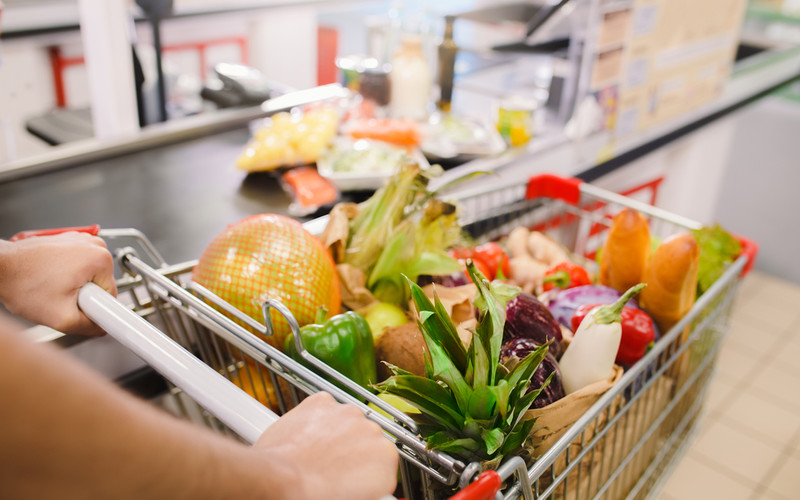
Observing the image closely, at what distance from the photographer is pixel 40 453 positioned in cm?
40

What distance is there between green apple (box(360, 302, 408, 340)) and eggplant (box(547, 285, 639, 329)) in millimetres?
294

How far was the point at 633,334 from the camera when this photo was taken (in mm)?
1049

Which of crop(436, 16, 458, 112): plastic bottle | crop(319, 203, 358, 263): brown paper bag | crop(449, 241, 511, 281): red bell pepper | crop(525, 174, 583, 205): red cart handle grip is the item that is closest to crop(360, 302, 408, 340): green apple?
crop(319, 203, 358, 263): brown paper bag

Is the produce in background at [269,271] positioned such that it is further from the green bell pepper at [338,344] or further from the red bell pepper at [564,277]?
the red bell pepper at [564,277]

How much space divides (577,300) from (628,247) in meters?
0.15

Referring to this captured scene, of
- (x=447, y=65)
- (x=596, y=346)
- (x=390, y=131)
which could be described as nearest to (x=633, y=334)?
(x=596, y=346)

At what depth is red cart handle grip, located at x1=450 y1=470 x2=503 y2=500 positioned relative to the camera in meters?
0.60

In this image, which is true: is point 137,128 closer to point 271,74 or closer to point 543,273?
point 543,273

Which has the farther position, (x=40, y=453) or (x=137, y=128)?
(x=137, y=128)

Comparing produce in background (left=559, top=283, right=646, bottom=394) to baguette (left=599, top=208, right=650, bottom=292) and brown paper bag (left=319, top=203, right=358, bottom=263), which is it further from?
brown paper bag (left=319, top=203, right=358, bottom=263)

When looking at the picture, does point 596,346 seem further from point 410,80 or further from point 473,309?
point 410,80

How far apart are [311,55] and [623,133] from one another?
10.5 ft

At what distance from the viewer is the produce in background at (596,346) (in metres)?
0.94

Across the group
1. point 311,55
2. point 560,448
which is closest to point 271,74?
point 311,55
